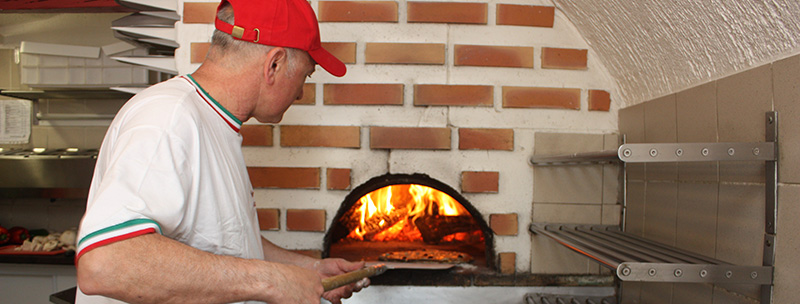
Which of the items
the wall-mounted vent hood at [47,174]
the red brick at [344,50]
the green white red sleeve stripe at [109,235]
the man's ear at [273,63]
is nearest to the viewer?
the green white red sleeve stripe at [109,235]

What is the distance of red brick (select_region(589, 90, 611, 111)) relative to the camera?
1967mm

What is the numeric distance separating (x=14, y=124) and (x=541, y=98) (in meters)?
3.72

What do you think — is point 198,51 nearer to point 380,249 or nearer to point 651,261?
point 380,249

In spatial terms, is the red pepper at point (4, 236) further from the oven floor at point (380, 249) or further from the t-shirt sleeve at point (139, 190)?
the t-shirt sleeve at point (139, 190)

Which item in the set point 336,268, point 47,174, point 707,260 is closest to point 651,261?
point 707,260

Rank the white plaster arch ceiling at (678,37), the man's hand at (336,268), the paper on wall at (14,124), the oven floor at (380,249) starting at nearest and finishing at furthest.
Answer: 1. the white plaster arch ceiling at (678,37)
2. the man's hand at (336,268)
3. the oven floor at (380,249)
4. the paper on wall at (14,124)

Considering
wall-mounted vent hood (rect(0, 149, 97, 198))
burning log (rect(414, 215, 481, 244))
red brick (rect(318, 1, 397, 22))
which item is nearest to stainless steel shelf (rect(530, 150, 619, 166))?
burning log (rect(414, 215, 481, 244))

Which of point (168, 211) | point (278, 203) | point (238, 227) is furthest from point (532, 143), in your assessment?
point (168, 211)

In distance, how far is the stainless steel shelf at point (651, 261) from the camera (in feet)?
3.54

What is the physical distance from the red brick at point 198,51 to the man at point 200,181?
818 mm

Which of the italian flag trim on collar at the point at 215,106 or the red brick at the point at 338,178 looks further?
the red brick at the point at 338,178

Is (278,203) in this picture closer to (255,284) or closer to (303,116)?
(303,116)

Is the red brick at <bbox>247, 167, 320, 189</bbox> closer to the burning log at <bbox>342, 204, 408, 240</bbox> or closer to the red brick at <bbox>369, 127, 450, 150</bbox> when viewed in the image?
the red brick at <bbox>369, 127, 450, 150</bbox>

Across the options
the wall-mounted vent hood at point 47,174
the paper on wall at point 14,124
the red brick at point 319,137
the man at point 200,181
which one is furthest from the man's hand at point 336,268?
the paper on wall at point 14,124
